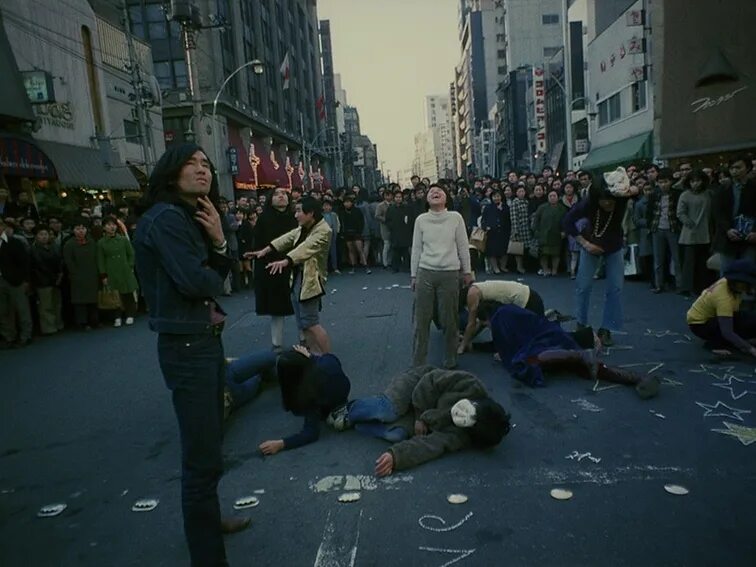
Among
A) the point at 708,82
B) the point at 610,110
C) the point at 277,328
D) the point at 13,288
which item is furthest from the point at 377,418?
the point at 610,110

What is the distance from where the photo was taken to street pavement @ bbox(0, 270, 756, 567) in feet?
10.4

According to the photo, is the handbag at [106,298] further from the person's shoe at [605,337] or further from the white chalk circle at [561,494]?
the white chalk circle at [561,494]

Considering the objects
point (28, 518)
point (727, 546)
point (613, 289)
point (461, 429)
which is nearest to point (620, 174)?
point (613, 289)

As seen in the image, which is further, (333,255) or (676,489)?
(333,255)

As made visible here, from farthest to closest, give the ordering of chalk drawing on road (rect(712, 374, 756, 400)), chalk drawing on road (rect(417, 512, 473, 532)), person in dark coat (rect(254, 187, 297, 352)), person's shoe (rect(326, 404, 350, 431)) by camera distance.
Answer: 1. person in dark coat (rect(254, 187, 297, 352))
2. chalk drawing on road (rect(712, 374, 756, 400))
3. person's shoe (rect(326, 404, 350, 431))
4. chalk drawing on road (rect(417, 512, 473, 532))

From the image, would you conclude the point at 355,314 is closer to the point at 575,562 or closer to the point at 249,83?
the point at 575,562

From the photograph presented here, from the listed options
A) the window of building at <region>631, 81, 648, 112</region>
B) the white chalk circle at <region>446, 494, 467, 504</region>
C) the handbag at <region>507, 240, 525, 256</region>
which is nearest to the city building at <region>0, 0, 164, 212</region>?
the handbag at <region>507, 240, 525, 256</region>

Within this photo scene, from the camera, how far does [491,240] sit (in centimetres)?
1388

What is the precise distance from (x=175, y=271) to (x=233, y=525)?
5.24ft

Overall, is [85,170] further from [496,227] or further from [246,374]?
[246,374]

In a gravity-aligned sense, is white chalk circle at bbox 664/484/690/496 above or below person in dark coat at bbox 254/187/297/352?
below

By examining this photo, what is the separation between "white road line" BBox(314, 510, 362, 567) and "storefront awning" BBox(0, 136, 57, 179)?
45.4ft

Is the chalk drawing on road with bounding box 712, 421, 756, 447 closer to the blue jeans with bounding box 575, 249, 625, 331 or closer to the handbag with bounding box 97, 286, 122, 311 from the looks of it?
the blue jeans with bounding box 575, 249, 625, 331

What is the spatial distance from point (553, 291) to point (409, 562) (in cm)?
879
